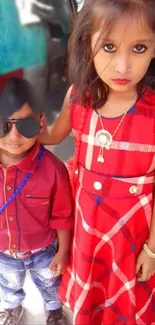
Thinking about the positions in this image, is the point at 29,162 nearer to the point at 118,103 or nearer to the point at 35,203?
the point at 35,203

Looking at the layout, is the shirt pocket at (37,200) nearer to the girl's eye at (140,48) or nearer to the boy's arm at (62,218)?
the boy's arm at (62,218)

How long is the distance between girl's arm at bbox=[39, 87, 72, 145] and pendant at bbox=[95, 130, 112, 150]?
0.29 ft

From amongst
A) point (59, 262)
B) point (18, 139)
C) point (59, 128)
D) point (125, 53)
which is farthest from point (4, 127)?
point (59, 262)

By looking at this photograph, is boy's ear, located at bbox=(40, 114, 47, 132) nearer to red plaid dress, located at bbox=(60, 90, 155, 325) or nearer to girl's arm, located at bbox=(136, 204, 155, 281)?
red plaid dress, located at bbox=(60, 90, 155, 325)

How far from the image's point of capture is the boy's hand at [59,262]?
3.23 feet

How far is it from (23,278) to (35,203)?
0.25 metres

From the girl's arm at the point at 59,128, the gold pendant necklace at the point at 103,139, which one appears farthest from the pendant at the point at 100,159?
the girl's arm at the point at 59,128

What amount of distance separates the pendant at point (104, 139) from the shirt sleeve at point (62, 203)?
105 millimetres

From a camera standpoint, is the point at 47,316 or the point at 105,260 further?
the point at 47,316

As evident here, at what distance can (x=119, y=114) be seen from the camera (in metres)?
0.82

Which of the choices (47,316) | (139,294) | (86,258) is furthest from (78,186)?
(47,316)

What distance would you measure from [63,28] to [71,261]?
1.70 ft

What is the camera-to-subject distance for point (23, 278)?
1.04 metres

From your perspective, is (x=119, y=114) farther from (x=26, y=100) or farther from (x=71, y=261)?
(x=71, y=261)
